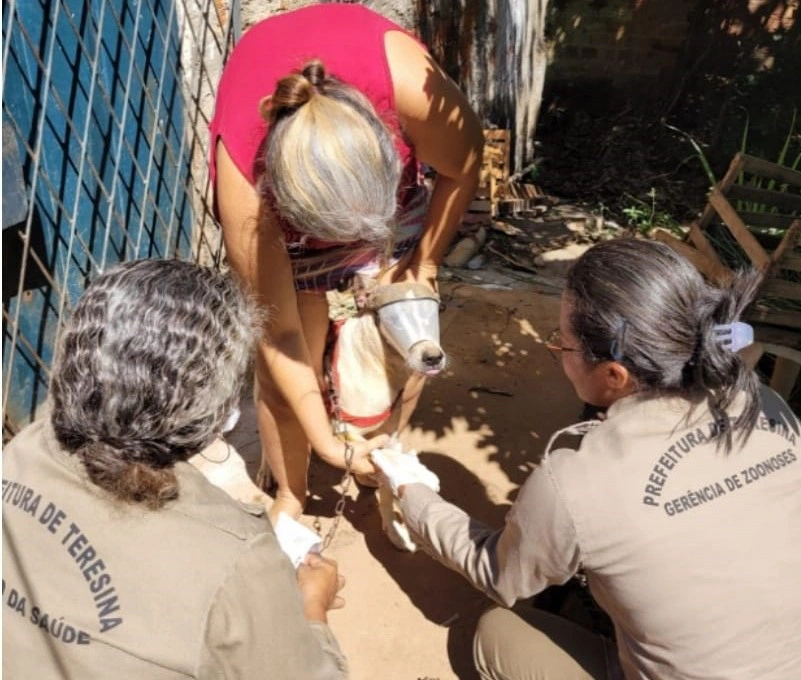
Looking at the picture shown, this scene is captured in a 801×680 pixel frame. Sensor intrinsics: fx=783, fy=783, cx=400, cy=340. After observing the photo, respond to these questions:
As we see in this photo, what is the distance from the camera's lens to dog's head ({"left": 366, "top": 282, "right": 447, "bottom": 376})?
6.77ft

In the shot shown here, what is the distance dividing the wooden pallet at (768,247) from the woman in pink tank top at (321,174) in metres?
1.05

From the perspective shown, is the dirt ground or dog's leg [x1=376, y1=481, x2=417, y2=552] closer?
the dirt ground

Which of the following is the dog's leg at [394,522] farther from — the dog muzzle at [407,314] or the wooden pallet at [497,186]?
the wooden pallet at [497,186]

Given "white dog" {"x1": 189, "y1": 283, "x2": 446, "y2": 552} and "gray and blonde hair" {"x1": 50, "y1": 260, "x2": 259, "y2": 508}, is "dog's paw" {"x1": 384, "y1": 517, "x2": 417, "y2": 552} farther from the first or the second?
"gray and blonde hair" {"x1": 50, "y1": 260, "x2": 259, "y2": 508}

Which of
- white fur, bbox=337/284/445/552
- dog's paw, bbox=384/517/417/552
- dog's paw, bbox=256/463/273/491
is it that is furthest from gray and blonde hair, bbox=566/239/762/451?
dog's paw, bbox=256/463/273/491

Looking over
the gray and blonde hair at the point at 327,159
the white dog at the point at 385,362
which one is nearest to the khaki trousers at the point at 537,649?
the white dog at the point at 385,362

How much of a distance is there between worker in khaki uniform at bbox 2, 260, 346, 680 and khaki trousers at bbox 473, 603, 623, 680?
3.04 feet

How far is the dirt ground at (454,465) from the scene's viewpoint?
8.29 feet

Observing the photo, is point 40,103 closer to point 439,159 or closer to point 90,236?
point 90,236

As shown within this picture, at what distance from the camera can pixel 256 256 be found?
2066 millimetres

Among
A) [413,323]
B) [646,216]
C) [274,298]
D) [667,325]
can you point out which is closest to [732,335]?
[667,325]

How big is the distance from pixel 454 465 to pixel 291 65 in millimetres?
1774

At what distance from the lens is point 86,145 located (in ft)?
9.13

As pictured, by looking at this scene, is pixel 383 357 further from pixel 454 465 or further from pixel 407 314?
pixel 454 465
